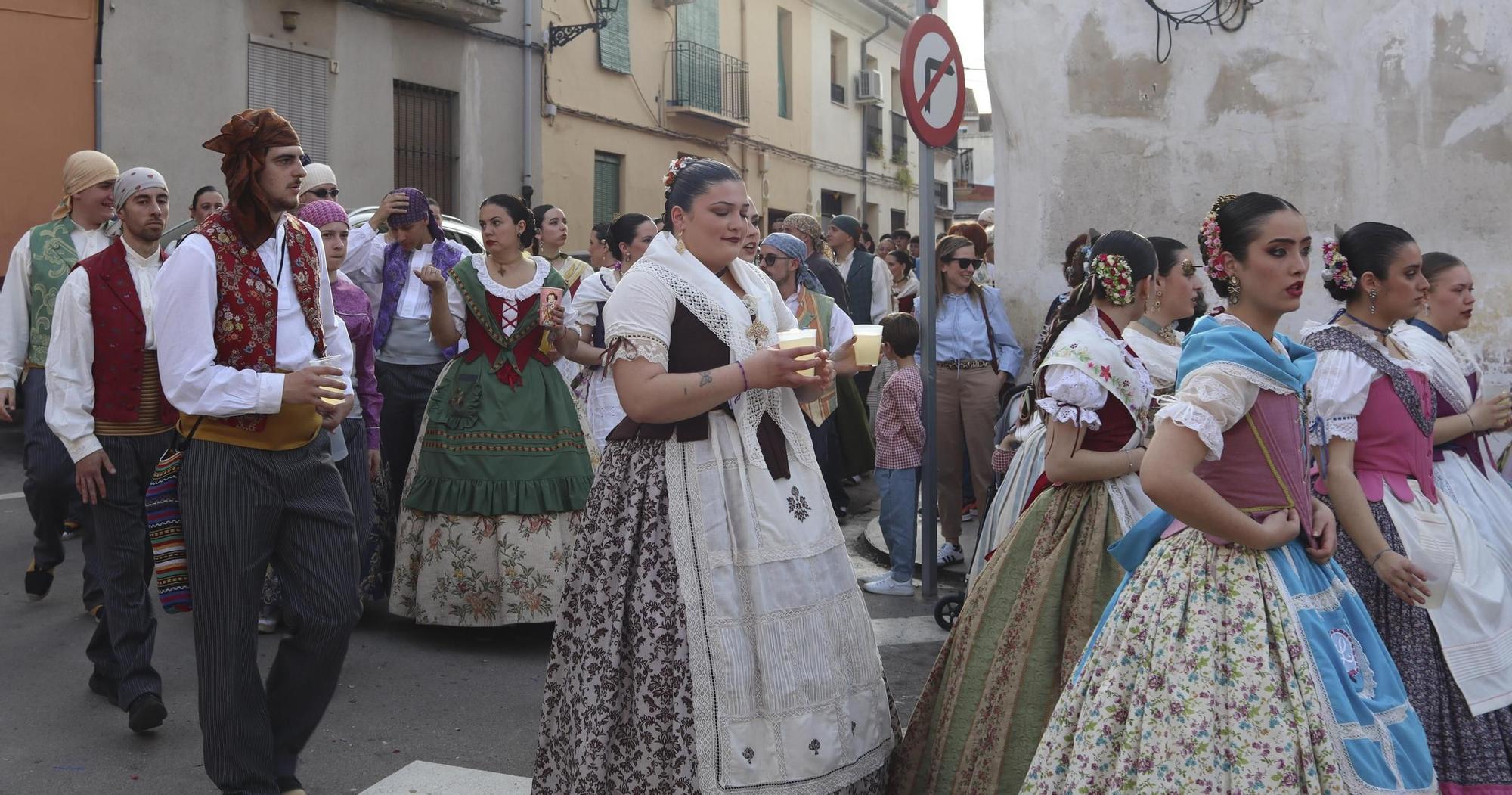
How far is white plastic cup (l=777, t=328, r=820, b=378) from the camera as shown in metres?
3.38

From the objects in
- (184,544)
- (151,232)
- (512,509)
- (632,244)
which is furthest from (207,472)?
(632,244)

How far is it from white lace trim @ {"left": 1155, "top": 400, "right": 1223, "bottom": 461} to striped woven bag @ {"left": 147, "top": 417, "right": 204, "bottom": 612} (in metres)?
2.76

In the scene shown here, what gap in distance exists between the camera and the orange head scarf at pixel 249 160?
3.84m

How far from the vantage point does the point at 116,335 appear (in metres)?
4.85

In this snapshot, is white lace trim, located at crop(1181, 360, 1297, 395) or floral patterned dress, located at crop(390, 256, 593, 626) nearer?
white lace trim, located at crop(1181, 360, 1297, 395)

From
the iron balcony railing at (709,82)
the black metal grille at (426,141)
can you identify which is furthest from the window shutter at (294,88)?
the iron balcony railing at (709,82)

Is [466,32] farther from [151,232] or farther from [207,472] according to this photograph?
[207,472]

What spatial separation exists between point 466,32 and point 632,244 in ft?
40.8

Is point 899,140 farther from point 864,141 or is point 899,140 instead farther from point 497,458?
point 497,458

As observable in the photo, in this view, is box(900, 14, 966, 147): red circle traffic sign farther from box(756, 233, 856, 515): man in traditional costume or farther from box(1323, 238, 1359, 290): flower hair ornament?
box(1323, 238, 1359, 290): flower hair ornament

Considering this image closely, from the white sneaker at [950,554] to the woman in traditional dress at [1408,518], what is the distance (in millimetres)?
3504

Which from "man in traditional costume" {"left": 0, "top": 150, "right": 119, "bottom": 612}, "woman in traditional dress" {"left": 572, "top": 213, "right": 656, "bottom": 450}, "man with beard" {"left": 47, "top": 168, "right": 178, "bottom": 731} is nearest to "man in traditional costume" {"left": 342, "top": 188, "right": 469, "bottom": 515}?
"woman in traditional dress" {"left": 572, "top": 213, "right": 656, "bottom": 450}

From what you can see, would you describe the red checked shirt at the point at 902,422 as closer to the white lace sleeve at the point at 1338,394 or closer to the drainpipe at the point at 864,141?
the white lace sleeve at the point at 1338,394

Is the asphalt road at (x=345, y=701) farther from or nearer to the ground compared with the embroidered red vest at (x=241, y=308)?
nearer to the ground
